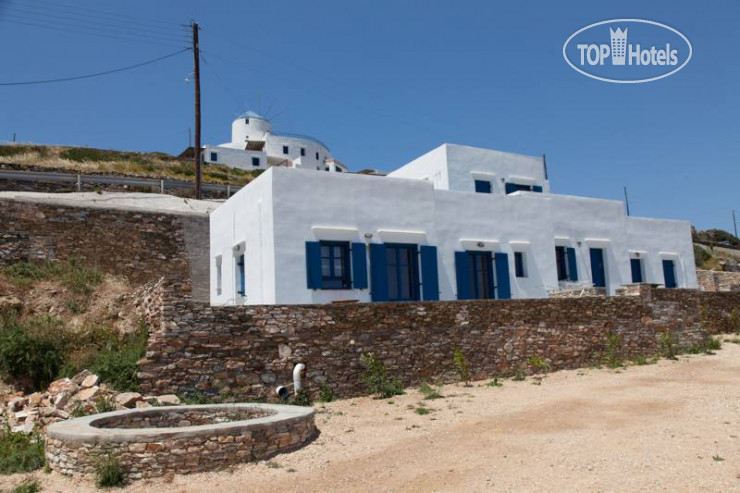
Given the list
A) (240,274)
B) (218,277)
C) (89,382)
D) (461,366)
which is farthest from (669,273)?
(89,382)

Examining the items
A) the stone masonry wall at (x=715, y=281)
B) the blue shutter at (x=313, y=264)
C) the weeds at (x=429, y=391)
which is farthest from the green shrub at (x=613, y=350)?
the stone masonry wall at (x=715, y=281)

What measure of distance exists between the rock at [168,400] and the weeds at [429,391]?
4.46 meters

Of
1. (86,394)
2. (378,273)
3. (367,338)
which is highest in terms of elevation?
(378,273)

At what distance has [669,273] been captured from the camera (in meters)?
22.7

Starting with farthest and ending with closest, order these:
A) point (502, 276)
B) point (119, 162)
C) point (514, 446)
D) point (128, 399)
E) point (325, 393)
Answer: point (119, 162) < point (502, 276) < point (325, 393) < point (128, 399) < point (514, 446)

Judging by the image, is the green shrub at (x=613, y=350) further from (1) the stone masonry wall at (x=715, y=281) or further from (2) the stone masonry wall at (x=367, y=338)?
(1) the stone masonry wall at (x=715, y=281)

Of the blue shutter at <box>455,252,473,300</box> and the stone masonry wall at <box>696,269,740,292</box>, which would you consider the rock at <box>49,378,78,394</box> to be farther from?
the stone masonry wall at <box>696,269,740,292</box>

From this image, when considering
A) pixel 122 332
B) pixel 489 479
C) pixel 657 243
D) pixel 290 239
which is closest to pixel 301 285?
pixel 290 239

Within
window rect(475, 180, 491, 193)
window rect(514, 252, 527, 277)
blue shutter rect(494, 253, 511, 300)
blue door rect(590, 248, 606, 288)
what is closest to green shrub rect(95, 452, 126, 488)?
blue shutter rect(494, 253, 511, 300)

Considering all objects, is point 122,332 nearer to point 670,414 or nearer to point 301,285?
point 301,285

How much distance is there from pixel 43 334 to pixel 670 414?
10.7 metres

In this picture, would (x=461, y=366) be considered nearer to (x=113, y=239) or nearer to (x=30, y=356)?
(x=30, y=356)

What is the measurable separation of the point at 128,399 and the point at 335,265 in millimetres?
6550

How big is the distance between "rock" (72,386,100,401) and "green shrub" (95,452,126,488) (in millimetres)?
2753
